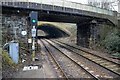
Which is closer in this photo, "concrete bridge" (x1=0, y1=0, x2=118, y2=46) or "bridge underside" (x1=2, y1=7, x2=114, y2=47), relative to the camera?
"concrete bridge" (x1=0, y1=0, x2=118, y2=46)

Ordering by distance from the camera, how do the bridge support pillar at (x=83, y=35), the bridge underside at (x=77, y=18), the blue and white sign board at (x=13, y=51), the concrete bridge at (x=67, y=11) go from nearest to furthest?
the blue and white sign board at (x=13, y=51) → the concrete bridge at (x=67, y=11) → the bridge underside at (x=77, y=18) → the bridge support pillar at (x=83, y=35)

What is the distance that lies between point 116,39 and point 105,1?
25.8 m

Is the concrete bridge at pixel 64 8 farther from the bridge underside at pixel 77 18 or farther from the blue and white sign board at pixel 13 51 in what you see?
the blue and white sign board at pixel 13 51

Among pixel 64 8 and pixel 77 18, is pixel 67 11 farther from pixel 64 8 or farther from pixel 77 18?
pixel 77 18

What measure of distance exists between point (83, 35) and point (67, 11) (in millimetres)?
6810

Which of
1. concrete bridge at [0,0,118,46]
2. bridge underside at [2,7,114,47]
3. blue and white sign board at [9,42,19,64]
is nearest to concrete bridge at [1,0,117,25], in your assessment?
concrete bridge at [0,0,118,46]

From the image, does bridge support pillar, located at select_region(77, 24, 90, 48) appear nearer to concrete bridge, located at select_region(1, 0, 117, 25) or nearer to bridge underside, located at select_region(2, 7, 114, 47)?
bridge underside, located at select_region(2, 7, 114, 47)

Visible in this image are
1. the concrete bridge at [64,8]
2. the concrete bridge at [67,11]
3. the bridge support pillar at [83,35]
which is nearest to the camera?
the concrete bridge at [67,11]

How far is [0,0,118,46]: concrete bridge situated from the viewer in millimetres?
22812

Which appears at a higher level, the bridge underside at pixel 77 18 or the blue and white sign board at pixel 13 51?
the bridge underside at pixel 77 18

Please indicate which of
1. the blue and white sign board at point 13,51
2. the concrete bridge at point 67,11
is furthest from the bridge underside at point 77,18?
the blue and white sign board at point 13,51

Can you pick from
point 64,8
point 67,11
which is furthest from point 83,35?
point 64,8

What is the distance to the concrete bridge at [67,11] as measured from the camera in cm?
2281

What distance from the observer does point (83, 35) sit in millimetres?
32750
